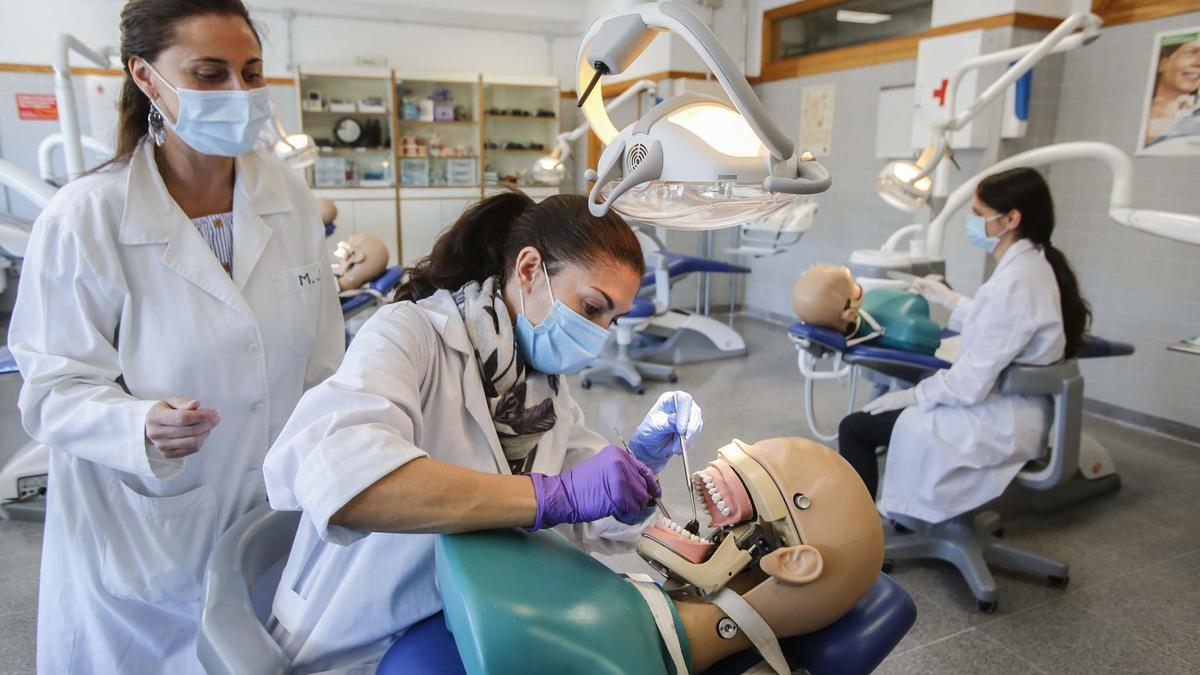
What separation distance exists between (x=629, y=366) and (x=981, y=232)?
2.23 m

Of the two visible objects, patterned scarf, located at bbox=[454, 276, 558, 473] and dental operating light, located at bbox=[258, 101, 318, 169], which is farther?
dental operating light, located at bbox=[258, 101, 318, 169]

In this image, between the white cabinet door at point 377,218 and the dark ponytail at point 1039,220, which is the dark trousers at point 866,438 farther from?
the white cabinet door at point 377,218

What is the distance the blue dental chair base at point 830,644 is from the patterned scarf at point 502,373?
0.91 ft

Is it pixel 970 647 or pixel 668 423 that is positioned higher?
pixel 668 423

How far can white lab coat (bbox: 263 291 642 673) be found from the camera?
0.82 meters

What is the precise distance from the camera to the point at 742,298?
6.46 meters

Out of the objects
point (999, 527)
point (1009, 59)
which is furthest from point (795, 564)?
point (1009, 59)

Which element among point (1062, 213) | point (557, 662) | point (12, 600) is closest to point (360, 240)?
point (12, 600)

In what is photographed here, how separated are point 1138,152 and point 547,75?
16.1 feet

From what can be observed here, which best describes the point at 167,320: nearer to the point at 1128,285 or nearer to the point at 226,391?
the point at 226,391

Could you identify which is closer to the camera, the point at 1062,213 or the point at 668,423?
the point at 668,423

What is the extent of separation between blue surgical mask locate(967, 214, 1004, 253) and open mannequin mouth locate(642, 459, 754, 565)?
1745 millimetres

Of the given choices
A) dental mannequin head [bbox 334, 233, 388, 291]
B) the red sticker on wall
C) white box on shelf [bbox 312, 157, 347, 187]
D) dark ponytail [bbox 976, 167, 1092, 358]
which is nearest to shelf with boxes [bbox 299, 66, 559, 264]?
white box on shelf [bbox 312, 157, 347, 187]

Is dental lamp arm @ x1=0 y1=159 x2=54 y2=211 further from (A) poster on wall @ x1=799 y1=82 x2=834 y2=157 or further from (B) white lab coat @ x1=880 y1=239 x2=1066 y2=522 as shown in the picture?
(A) poster on wall @ x1=799 y1=82 x2=834 y2=157
